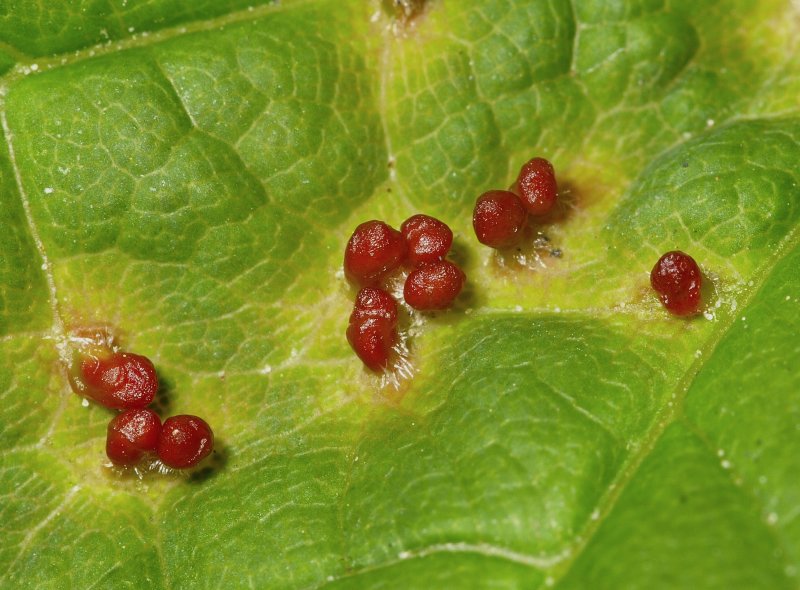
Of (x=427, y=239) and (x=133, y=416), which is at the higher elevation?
(x=133, y=416)

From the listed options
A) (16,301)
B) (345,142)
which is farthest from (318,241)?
(16,301)

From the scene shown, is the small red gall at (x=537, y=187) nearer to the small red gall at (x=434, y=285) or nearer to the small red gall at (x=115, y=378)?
the small red gall at (x=434, y=285)

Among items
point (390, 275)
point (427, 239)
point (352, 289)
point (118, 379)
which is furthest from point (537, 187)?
point (118, 379)

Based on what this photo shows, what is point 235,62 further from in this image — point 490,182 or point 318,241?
point 490,182

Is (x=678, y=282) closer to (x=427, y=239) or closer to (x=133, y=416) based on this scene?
(x=427, y=239)

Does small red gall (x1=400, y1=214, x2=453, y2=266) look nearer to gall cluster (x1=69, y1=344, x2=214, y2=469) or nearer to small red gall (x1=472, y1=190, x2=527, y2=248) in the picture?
small red gall (x1=472, y1=190, x2=527, y2=248)

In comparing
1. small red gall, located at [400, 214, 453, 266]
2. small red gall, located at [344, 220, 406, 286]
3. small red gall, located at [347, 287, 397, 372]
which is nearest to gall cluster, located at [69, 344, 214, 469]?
small red gall, located at [347, 287, 397, 372]
